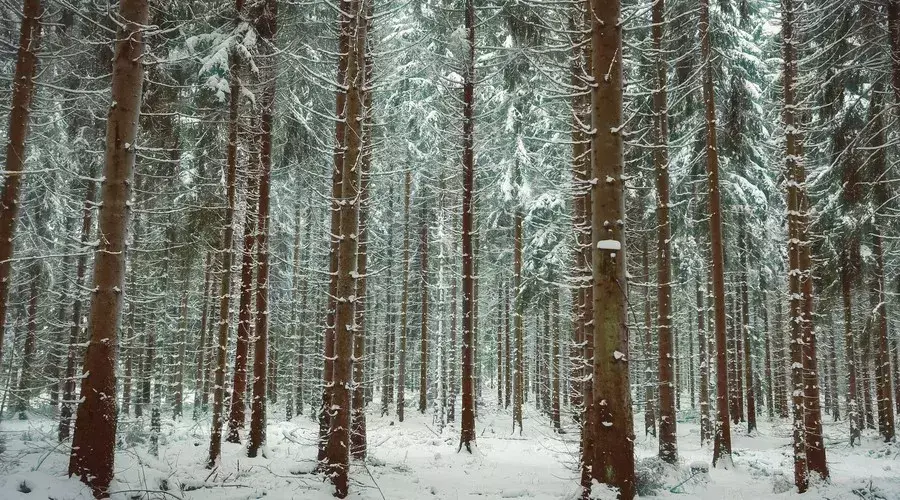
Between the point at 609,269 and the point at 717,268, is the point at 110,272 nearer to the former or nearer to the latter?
the point at 609,269

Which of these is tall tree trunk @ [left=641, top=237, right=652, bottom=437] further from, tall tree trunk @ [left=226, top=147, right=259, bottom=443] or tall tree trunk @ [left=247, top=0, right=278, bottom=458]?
tall tree trunk @ [left=226, top=147, right=259, bottom=443]

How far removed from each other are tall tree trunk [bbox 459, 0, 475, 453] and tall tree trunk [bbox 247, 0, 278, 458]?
505cm

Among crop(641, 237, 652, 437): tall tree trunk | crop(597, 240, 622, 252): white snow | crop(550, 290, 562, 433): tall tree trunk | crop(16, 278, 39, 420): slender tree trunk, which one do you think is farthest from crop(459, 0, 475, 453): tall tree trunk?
crop(16, 278, 39, 420): slender tree trunk

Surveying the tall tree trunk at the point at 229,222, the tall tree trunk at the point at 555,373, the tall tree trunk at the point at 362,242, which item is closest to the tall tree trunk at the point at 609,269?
the tall tree trunk at the point at 362,242

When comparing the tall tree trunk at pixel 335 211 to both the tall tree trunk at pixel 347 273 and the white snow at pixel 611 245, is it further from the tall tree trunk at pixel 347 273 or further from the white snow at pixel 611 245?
the white snow at pixel 611 245

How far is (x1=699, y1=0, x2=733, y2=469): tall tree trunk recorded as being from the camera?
13086 mm

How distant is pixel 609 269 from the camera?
236 inches

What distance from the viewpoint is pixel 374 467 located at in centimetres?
1195

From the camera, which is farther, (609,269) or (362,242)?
(362,242)

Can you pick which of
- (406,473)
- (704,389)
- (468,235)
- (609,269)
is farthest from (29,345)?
(704,389)

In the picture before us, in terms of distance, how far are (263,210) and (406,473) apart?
707 cm

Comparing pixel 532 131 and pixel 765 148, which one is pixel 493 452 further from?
pixel 765 148

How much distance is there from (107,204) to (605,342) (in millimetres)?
6413

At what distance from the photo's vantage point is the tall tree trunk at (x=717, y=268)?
1309cm
